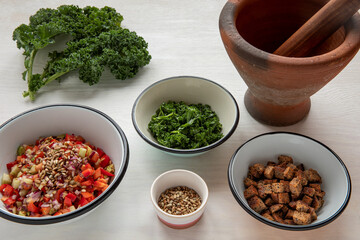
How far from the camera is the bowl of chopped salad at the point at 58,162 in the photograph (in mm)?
1177

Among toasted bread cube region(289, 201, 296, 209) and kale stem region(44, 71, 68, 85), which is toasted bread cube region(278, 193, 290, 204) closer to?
toasted bread cube region(289, 201, 296, 209)

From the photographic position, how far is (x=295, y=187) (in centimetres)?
118

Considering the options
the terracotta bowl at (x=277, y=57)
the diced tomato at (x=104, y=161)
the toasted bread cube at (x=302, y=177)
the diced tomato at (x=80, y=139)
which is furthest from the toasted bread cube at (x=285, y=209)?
the diced tomato at (x=80, y=139)

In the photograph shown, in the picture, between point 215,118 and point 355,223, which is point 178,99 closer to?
point 215,118

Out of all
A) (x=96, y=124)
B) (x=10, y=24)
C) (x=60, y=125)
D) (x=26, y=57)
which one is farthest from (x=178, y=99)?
(x=10, y=24)

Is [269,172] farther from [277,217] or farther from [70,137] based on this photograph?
[70,137]

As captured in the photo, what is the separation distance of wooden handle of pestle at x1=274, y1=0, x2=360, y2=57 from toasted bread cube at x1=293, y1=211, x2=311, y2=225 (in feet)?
1.89

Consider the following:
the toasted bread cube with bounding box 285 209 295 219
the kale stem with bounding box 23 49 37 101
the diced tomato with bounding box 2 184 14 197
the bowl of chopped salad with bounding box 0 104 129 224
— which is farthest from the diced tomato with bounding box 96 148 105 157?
the toasted bread cube with bounding box 285 209 295 219

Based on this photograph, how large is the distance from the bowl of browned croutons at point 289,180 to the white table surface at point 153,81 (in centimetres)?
8

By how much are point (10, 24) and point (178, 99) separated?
1.14 m

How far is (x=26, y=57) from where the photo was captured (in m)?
1.75

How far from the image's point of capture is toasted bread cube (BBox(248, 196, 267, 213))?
1163 mm

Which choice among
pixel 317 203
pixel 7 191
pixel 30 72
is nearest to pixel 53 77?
pixel 30 72

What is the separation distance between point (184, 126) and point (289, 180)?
42 centimetres
